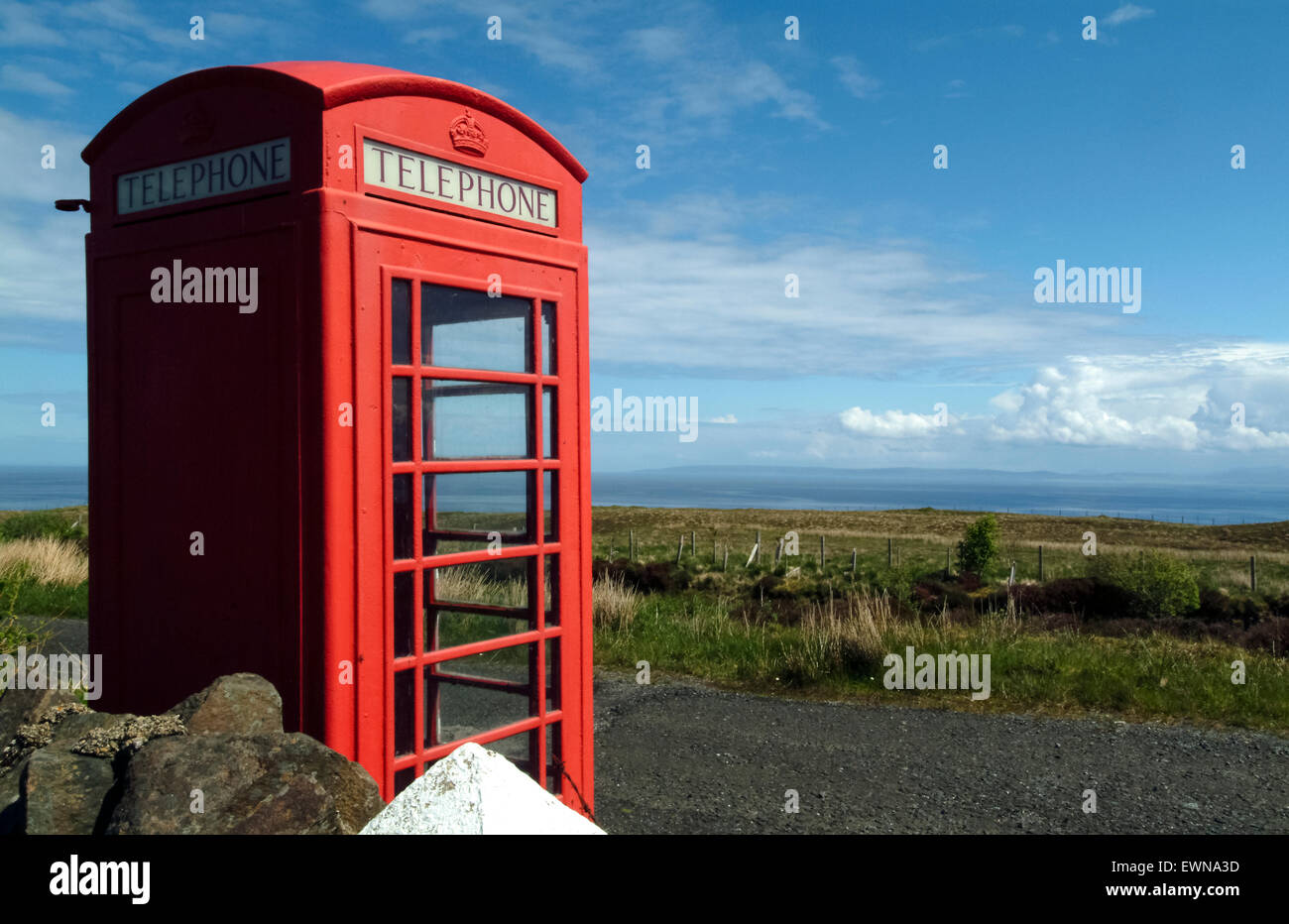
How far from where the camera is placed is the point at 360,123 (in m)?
3.36

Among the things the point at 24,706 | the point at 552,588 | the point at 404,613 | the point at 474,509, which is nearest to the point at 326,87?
the point at 474,509

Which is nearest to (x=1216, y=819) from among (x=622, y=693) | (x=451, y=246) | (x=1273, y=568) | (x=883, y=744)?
(x=883, y=744)

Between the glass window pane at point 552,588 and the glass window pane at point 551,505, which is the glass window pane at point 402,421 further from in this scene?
the glass window pane at point 552,588

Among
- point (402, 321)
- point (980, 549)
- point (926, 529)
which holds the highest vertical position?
point (402, 321)

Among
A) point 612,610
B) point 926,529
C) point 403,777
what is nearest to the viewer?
point 403,777

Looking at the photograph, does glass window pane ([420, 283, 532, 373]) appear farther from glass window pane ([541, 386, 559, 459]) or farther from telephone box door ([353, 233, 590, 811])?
glass window pane ([541, 386, 559, 459])

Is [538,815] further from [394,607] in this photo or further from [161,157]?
[161,157]

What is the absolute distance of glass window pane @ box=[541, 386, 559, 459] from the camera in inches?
157

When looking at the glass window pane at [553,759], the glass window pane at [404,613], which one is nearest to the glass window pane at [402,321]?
the glass window pane at [404,613]

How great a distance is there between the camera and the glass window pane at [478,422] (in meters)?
3.97

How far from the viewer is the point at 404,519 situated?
361cm

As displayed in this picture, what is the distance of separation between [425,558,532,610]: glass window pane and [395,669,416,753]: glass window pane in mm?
486

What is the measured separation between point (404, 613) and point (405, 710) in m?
0.41

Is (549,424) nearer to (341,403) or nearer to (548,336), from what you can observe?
(548,336)
